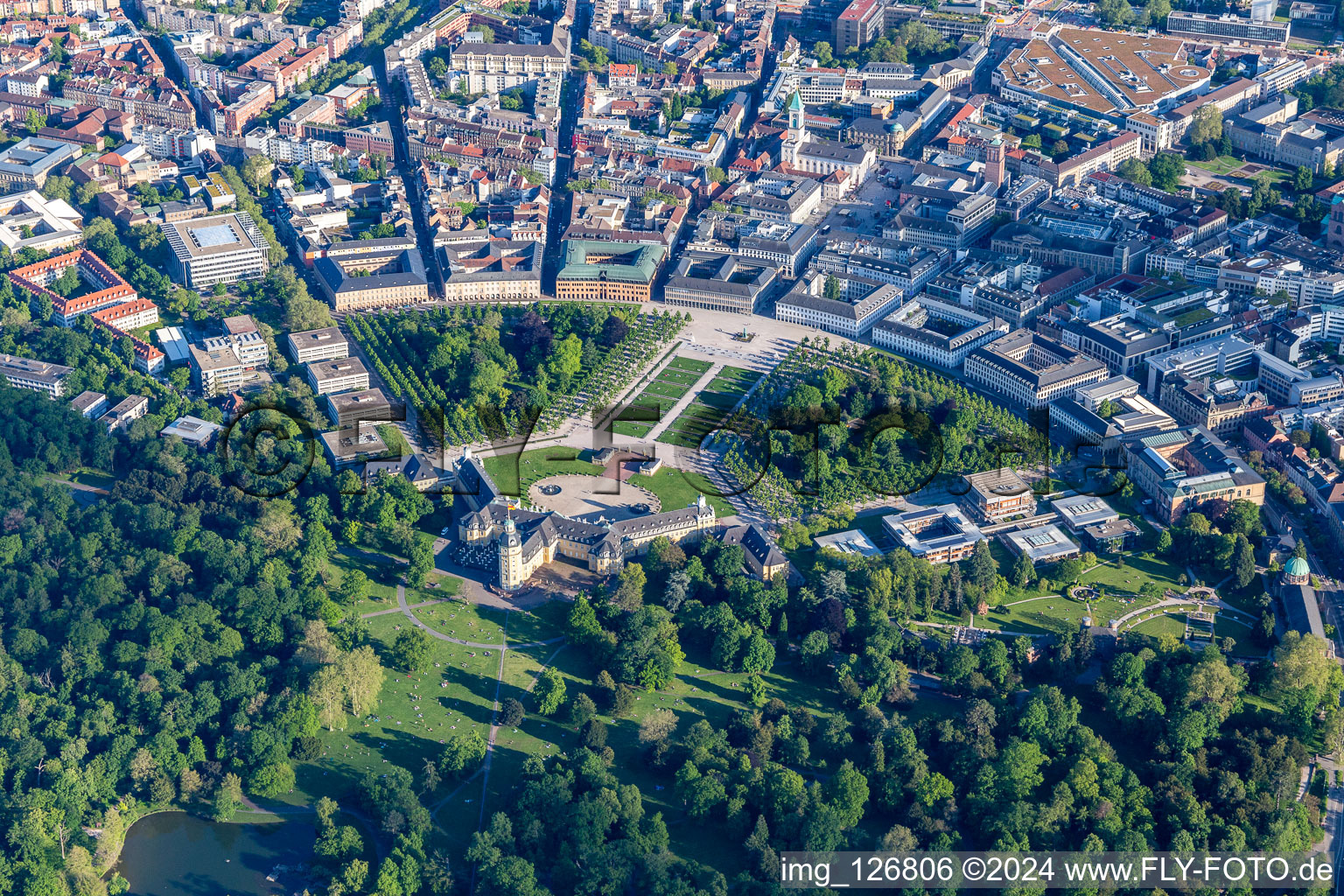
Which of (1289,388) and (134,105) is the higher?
(134,105)

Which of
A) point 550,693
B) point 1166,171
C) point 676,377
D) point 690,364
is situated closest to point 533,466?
point 676,377

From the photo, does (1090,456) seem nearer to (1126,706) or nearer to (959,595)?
(959,595)

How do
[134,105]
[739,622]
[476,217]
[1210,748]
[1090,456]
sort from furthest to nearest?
1. [134,105]
2. [476,217]
3. [1090,456]
4. [739,622]
5. [1210,748]

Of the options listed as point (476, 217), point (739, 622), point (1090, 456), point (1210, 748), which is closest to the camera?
point (1210, 748)

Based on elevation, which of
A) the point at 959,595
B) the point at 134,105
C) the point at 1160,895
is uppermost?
the point at 134,105

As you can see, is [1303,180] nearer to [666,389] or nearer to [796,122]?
[796,122]

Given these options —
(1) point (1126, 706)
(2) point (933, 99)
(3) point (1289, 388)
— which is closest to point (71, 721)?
(1) point (1126, 706)
